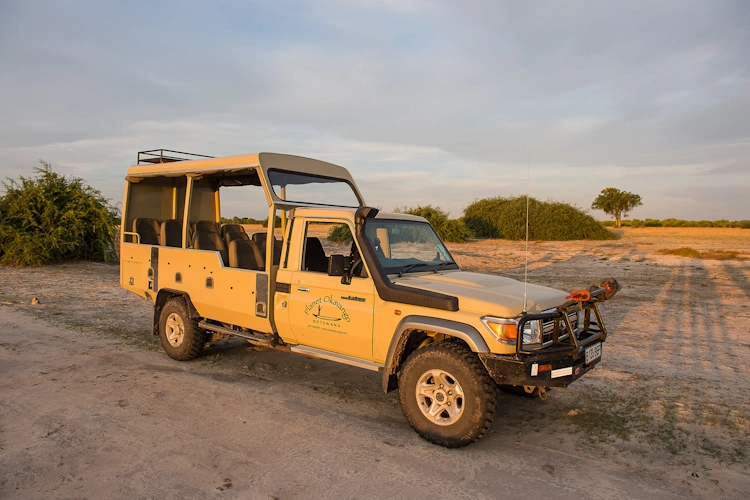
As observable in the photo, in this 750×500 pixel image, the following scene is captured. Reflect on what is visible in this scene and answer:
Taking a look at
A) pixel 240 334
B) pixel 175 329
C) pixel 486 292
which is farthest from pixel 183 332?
pixel 486 292

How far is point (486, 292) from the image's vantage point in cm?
470

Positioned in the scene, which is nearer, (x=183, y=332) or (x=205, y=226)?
(x=183, y=332)

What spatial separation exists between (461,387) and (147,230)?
6.00 meters

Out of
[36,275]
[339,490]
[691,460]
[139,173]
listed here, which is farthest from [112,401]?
[36,275]

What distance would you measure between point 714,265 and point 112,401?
20659 mm

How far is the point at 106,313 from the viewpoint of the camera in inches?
410

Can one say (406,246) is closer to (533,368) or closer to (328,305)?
(328,305)

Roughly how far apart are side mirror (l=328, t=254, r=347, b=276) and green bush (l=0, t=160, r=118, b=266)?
665 inches

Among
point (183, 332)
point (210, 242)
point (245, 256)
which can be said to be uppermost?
point (210, 242)

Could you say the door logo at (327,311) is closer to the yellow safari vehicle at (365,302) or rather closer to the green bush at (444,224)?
the yellow safari vehicle at (365,302)

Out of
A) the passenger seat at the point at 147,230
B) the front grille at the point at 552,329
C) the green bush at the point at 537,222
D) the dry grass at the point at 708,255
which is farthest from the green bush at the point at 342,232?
the green bush at the point at 537,222

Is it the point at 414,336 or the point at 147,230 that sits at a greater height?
the point at 147,230

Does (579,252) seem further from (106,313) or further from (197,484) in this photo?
(197,484)

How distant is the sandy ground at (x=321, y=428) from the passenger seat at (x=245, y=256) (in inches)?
52.7
